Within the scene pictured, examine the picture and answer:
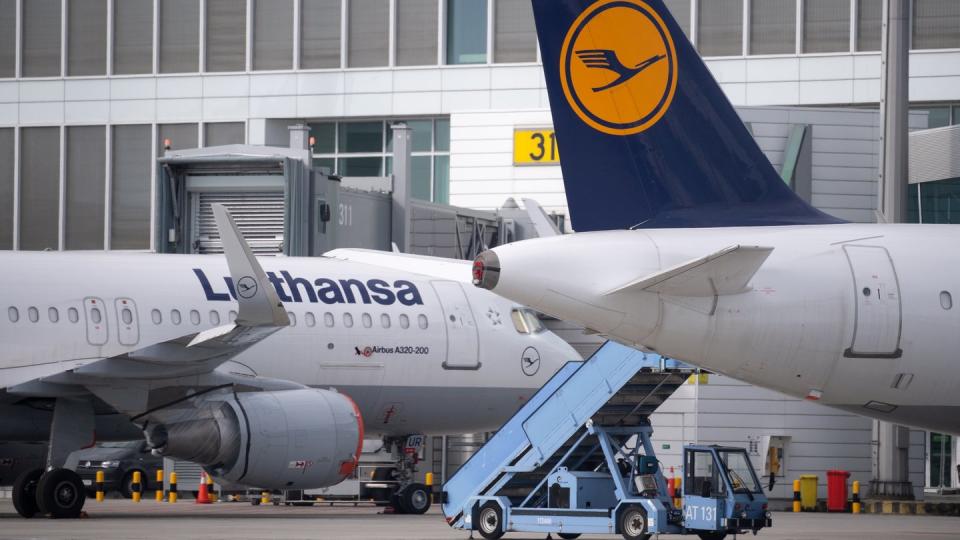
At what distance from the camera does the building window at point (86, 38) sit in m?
46.9

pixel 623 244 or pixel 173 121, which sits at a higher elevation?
pixel 173 121

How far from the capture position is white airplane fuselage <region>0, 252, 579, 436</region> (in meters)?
21.9

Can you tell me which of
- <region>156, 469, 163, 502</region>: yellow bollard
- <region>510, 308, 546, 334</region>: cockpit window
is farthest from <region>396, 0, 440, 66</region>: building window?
<region>510, 308, 546, 334</region>: cockpit window

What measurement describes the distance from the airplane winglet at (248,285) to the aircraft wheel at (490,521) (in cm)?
349

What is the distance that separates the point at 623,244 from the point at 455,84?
32070 millimetres

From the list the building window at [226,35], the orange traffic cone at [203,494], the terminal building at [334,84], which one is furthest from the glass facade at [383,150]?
the orange traffic cone at [203,494]

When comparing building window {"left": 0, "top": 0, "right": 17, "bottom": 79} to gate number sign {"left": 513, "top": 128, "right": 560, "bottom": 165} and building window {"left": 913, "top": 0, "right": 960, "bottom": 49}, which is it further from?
building window {"left": 913, "top": 0, "right": 960, "bottom": 49}

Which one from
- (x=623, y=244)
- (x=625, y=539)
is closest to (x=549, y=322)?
(x=625, y=539)

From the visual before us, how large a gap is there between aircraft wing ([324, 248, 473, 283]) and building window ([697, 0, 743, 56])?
69.3 ft

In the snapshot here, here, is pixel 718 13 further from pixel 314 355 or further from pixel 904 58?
pixel 314 355

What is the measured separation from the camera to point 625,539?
17.2m

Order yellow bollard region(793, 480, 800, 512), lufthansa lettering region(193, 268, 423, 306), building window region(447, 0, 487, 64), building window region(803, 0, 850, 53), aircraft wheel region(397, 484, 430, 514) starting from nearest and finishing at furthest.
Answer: lufthansa lettering region(193, 268, 423, 306)
aircraft wheel region(397, 484, 430, 514)
yellow bollard region(793, 480, 800, 512)
building window region(803, 0, 850, 53)
building window region(447, 0, 487, 64)

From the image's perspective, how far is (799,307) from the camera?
1448 cm

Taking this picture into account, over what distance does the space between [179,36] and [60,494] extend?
2740cm
